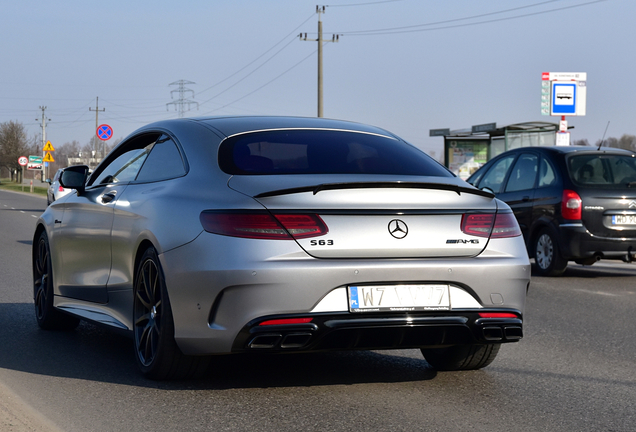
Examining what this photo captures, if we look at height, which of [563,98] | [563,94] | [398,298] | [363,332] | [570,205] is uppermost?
[563,94]

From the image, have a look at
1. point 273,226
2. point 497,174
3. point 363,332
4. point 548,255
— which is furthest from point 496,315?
point 497,174

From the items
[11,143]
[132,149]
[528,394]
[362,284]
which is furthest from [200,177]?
[11,143]

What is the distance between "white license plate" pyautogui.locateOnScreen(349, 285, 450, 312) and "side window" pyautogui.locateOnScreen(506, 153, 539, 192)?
Result: 25.6 ft

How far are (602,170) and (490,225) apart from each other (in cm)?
717

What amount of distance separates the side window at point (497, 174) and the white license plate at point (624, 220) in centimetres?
198

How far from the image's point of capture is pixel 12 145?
117 meters

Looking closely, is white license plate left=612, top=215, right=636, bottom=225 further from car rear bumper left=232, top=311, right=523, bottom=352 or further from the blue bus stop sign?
the blue bus stop sign

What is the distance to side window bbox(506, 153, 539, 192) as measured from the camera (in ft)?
39.8

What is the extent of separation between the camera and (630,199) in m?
11.1

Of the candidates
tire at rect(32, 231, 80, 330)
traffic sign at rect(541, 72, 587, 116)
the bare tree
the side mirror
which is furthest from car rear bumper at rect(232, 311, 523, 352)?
the bare tree

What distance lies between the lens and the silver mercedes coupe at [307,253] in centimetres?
444

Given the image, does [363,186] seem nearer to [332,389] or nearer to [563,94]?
[332,389]

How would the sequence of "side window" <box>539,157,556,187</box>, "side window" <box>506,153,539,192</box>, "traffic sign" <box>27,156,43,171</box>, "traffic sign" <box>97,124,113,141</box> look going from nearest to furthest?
1. "side window" <box>539,157,556,187</box>
2. "side window" <box>506,153,539,192</box>
3. "traffic sign" <box>97,124,113,141</box>
4. "traffic sign" <box>27,156,43,171</box>

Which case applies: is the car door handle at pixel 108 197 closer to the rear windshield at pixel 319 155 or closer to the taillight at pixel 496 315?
the rear windshield at pixel 319 155
